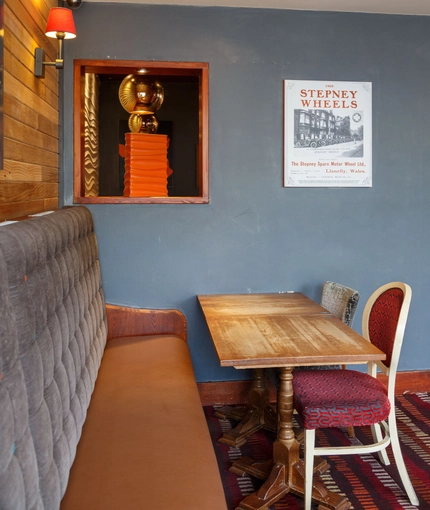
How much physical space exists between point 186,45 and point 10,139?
5.62ft

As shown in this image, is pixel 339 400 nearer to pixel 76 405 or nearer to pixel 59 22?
pixel 76 405

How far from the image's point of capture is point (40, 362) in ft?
5.18

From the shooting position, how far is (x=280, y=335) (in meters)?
2.60

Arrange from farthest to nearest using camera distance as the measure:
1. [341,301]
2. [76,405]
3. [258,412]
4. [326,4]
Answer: [326,4] < [258,412] < [341,301] < [76,405]

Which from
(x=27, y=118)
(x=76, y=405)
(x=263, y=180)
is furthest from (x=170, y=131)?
(x=76, y=405)

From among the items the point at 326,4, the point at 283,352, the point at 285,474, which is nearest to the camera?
the point at 283,352

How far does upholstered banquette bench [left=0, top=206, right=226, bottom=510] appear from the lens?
1.36 metres

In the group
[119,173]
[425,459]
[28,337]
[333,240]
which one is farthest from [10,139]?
[119,173]

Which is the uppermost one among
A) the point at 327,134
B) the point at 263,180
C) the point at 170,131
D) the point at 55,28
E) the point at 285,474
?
the point at 170,131

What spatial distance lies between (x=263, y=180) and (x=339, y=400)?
1.75 metres

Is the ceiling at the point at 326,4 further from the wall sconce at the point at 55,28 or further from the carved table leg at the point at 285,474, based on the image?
the carved table leg at the point at 285,474

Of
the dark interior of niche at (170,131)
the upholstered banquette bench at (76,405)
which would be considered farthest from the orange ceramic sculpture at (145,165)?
the dark interior of niche at (170,131)

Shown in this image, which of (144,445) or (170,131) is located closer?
(144,445)

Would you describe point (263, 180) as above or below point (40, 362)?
above
